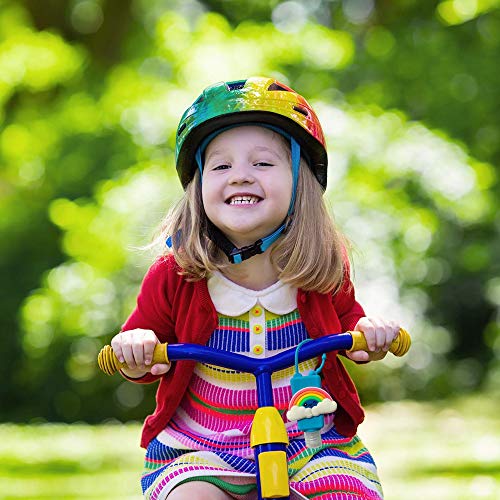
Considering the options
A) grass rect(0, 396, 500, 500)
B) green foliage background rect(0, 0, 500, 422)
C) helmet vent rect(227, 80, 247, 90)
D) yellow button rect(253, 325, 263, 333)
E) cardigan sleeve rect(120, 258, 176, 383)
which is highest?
green foliage background rect(0, 0, 500, 422)

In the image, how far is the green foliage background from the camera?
33.2ft

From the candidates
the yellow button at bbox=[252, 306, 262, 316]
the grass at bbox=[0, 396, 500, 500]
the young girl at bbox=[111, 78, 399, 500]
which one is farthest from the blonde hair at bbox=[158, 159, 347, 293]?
the grass at bbox=[0, 396, 500, 500]

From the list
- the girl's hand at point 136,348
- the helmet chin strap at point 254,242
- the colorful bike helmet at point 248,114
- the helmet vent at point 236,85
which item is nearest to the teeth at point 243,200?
the helmet chin strap at point 254,242

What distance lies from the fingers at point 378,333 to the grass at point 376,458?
2.55 m

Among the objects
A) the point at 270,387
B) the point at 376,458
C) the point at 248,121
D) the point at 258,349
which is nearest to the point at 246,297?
the point at 258,349

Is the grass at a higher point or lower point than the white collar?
higher

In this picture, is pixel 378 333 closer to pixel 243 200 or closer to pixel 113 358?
pixel 243 200

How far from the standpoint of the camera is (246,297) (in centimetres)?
350

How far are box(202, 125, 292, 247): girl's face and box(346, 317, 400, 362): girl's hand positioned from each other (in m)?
0.48

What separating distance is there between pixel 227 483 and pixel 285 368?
391mm

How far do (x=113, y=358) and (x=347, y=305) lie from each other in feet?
2.84

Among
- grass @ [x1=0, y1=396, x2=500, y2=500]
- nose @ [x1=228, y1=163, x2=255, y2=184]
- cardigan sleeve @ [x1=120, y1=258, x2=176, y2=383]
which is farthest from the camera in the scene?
grass @ [x1=0, y1=396, x2=500, y2=500]

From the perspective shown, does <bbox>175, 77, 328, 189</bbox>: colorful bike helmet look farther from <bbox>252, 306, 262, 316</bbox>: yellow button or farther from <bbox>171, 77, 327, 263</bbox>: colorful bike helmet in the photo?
<bbox>252, 306, 262, 316</bbox>: yellow button

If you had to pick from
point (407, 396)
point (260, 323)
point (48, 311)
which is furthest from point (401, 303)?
point (260, 323)
